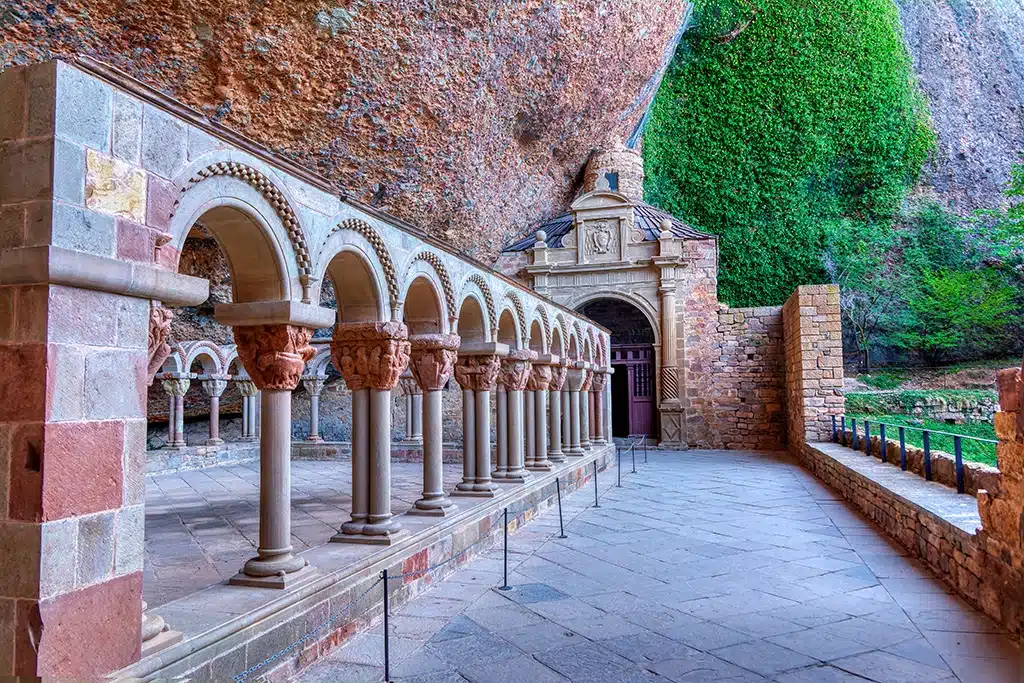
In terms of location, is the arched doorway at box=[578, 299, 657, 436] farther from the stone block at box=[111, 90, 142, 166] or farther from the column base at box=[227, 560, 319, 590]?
the stone block at box=[111, 90, 142, 166]

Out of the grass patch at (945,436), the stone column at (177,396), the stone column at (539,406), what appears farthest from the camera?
the stone column at (177,396)

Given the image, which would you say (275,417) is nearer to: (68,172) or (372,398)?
(372,398)

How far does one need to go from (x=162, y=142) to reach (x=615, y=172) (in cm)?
1749

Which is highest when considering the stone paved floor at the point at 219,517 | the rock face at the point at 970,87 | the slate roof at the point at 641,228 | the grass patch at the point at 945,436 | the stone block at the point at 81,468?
the rock face at the point at 970,87

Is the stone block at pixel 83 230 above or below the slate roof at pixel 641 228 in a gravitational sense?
below

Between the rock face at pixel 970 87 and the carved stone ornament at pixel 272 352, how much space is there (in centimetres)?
2427

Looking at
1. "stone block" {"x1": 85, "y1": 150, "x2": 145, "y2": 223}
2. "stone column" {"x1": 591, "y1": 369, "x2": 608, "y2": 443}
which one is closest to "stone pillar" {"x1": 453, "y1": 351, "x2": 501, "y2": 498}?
"stone block" {"x1": 85, "y1": 150, "x2": 145, "y2": 223}

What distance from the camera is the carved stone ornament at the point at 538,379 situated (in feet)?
29.9

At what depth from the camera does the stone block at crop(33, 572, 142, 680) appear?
7.31ft

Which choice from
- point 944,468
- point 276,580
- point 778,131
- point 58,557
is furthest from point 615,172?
point 58,557

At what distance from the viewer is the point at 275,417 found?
3.85 m

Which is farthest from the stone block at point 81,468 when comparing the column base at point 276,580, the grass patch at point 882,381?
the grass patch at point 882,381

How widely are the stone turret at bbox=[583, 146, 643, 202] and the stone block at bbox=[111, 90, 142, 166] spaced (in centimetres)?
1704

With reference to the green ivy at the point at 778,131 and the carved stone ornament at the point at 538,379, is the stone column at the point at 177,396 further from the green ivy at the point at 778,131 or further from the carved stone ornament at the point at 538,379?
the green ivy at the point at 778,131
